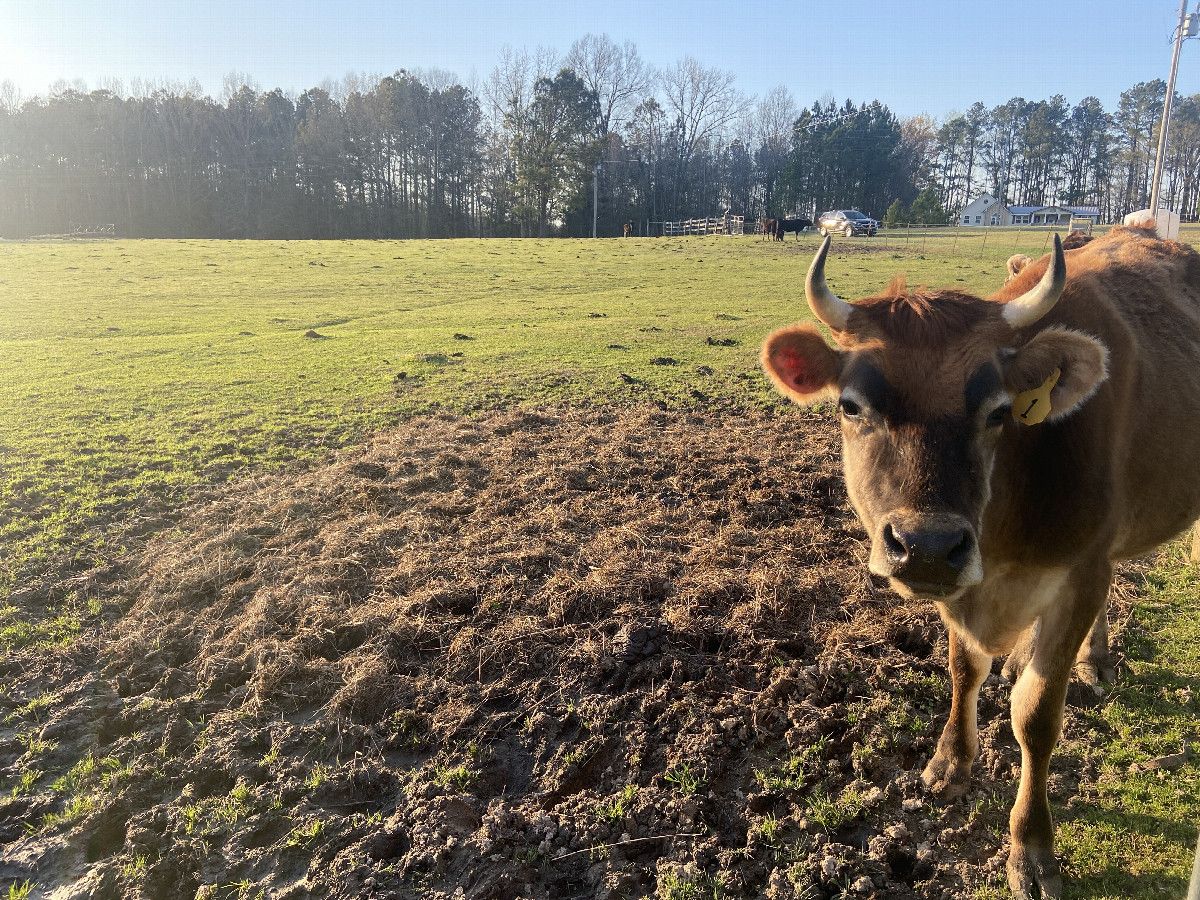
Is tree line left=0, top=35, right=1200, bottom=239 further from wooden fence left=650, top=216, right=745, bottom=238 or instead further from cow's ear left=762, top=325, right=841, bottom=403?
cow's ear left=762, top=325, right=841, bottom=403

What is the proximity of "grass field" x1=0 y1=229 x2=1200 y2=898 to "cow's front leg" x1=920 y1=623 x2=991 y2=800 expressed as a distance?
430mm

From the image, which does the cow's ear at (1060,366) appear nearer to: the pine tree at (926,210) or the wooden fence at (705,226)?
the wooden fence at (705,226)

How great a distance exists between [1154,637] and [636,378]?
24.0ft

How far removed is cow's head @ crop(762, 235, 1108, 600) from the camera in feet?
8.61

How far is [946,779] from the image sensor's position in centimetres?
332

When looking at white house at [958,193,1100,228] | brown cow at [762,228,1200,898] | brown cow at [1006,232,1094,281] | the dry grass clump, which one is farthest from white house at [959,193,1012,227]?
brown cow at [762,228,1200,898]

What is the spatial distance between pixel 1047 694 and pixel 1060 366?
1.40 m

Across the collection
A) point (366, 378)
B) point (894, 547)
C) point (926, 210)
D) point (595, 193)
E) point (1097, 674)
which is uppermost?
point (595, 193)

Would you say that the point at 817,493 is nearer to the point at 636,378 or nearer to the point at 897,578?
the point at 897,578

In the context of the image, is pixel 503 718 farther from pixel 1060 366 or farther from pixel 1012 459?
pixel 1060 366

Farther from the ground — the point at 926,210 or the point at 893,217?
the point at 926,210

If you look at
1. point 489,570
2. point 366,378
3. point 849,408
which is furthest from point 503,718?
point 366,378

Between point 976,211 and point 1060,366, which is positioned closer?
point 1060,366

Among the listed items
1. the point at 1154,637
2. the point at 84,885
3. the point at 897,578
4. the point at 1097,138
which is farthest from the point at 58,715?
the point at 1097,138
